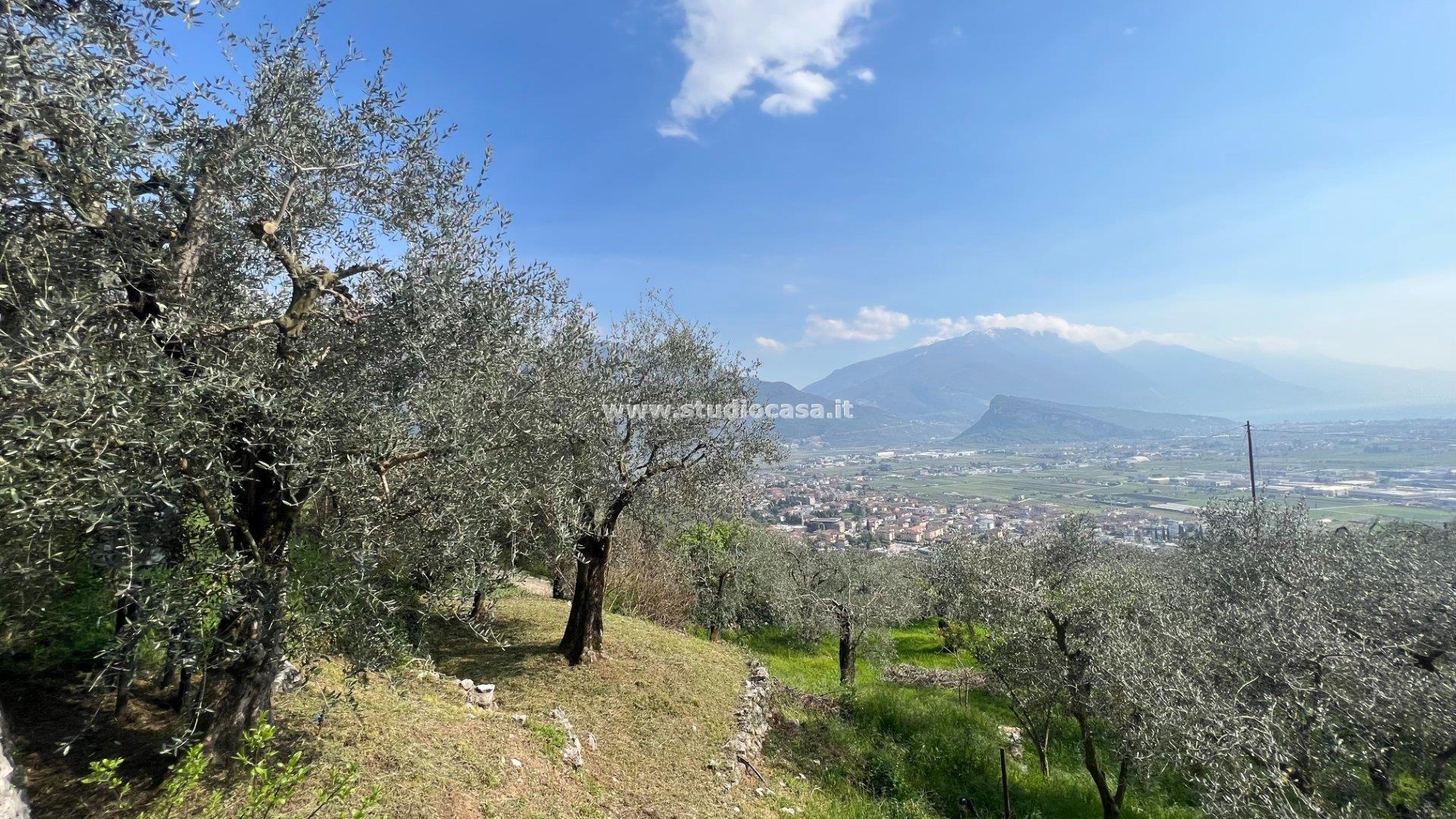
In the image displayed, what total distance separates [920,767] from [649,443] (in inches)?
416

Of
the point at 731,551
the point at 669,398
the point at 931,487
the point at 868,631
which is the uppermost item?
the point at 669,398

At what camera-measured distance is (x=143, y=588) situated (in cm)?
470

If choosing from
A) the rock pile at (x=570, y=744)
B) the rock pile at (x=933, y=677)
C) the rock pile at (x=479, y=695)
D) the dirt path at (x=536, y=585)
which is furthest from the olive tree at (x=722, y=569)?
the rock pile at (x=479, y=695)

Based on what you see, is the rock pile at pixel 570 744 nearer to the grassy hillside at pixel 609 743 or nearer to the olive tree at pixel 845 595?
the grassy hillside at pixel 609 743

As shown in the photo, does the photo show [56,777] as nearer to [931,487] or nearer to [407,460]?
[407,460]

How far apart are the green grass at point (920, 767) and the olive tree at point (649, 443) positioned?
5.99 m

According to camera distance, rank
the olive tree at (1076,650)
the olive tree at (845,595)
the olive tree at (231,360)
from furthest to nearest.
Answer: the olive tree at (845,595), the olive tree at (1076,650), the olive tree at (231,360)

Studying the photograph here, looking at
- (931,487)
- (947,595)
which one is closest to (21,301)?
(947,595)

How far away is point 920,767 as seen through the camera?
1352cm

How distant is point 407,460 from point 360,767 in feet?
11.8

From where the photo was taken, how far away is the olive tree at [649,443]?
1226 cm

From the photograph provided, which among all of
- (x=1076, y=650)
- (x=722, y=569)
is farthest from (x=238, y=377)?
(x=722, y=569)

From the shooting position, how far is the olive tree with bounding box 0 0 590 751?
14.4 feet

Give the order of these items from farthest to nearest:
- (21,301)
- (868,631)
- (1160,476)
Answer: (1160,476) < (868,631) < (21,301)
